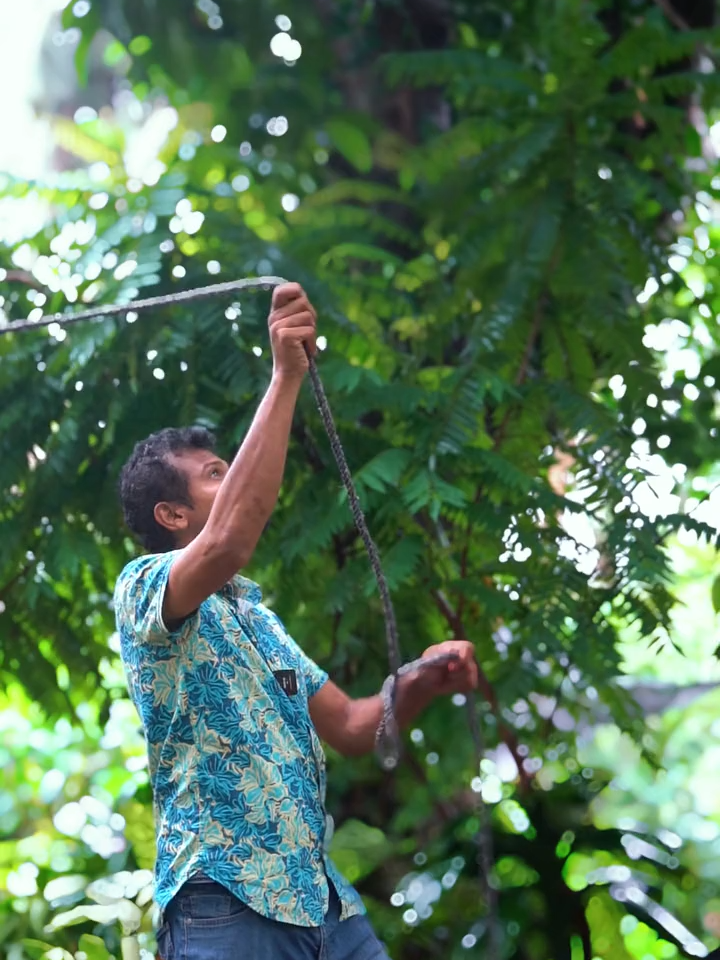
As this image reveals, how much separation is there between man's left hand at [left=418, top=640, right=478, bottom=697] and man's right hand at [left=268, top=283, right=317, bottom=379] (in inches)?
19.8

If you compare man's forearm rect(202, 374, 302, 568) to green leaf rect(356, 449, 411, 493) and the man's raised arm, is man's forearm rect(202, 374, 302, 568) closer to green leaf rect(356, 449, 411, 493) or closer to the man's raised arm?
the man's raised arm

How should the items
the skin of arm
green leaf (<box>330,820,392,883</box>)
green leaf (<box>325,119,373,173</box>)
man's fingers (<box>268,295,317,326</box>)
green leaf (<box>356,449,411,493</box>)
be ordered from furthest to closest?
green leaf (<box>325,119,373,173</box>), green leaf (<box>330,820,392,883</box>), green leaf (<box>356,449,411,493</box>), the skin of arm, man's fingers (<box>268,295,317,326</box>)

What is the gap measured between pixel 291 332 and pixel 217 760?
60 centimetres

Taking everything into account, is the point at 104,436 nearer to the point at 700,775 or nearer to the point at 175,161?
the point at 175,161

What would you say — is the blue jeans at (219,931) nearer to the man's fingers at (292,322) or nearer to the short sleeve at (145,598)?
the short sleeve at (145,598)

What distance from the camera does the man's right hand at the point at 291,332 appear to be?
147 centimetres

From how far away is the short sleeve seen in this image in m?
1.47

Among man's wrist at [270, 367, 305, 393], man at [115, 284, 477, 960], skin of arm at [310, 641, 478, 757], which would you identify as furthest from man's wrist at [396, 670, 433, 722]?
man's wrist at [270, 367, 305, 393]

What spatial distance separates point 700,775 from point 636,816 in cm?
75

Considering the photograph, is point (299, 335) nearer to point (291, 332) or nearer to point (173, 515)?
point (291, 332)

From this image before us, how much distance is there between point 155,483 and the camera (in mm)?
1680

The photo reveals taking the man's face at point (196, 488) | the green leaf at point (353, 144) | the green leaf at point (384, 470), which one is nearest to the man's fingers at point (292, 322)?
the man's face at point (196, 488)

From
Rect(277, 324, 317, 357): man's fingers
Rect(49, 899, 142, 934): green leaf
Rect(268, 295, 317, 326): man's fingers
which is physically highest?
Rect(268, 295, 317, 326): man's fingers

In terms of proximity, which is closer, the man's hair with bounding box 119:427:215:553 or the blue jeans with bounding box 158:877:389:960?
the blue jeans with bounding box 158:877:389:960
